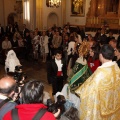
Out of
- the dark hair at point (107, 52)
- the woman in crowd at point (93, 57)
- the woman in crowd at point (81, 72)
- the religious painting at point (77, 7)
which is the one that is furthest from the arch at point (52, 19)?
the dark hair at point (107, 52)

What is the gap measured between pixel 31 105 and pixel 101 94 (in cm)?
145

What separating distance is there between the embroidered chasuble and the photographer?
1217 mm

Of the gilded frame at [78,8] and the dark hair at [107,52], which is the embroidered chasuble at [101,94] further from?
the gilded frame at [78,8]

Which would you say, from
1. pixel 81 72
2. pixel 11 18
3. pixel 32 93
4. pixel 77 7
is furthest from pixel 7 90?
pixel 11 18

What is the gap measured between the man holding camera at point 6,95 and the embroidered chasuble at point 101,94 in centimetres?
115

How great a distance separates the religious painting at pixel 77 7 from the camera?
17.5 meters

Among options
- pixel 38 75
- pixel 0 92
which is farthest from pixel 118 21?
pixel 0 92

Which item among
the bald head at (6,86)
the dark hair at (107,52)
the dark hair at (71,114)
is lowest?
the dark hair at (71,114)

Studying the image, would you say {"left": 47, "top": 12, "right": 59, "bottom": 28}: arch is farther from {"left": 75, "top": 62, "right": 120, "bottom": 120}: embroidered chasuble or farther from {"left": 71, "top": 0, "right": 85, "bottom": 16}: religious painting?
{"left": 75, "top": 62, "right": 120, "bottom": 120}: embroidered chasuble

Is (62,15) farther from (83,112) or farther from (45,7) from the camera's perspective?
(83,112)

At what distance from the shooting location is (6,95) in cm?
261

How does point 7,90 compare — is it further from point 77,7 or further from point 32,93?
point 77,7

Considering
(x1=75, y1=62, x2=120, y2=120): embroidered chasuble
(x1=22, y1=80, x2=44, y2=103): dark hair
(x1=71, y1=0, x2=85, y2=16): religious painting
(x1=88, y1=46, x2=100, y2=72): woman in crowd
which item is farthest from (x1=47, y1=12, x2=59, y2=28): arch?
(x1=22, y1=80, x2=44, y2=103): dark hair

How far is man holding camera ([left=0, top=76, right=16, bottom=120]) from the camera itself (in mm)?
2486
